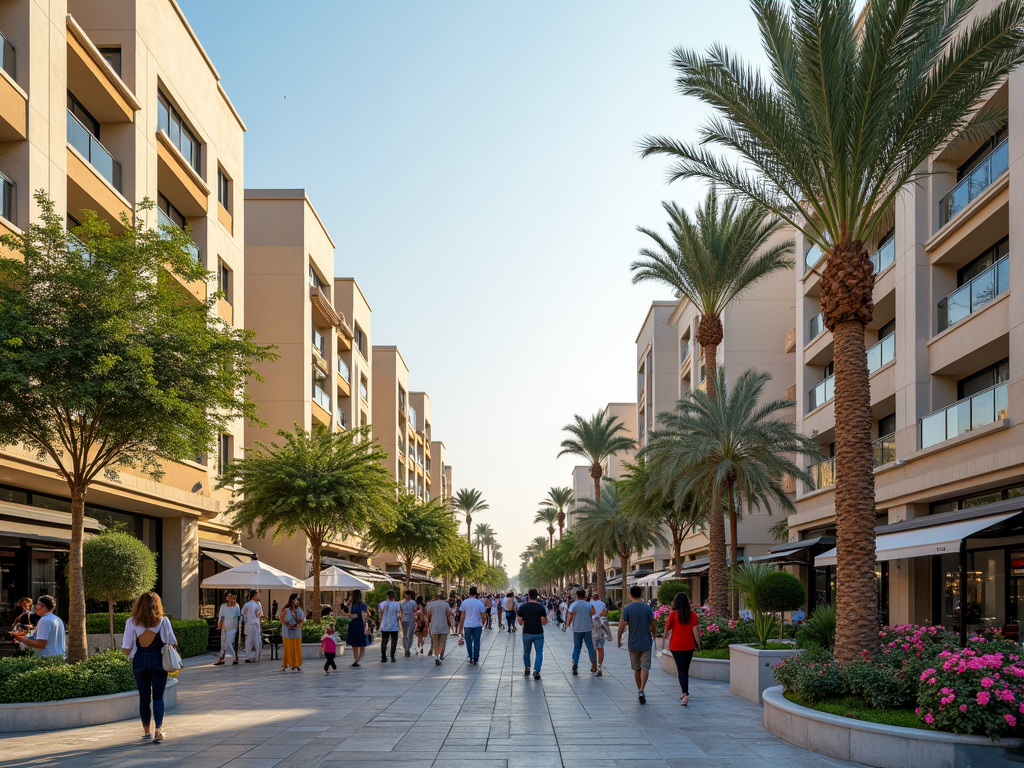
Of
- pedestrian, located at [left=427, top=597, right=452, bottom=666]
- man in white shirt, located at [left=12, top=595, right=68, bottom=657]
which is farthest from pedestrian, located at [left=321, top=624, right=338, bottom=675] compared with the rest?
man in white shirt, located at [left=12, top=595, right=68, bottom=657]

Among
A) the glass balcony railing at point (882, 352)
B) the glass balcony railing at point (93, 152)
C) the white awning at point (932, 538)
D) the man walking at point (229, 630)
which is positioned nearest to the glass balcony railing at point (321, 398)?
the man walking at point (229, 630)

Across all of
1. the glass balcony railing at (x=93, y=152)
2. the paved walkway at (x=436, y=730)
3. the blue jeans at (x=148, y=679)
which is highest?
the glass balcony railing at (x=93, y=152)

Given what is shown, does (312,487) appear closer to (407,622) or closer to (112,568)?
(407,622)

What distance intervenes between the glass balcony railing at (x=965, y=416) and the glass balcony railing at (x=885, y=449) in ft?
7.27

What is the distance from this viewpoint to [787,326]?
4941 cm

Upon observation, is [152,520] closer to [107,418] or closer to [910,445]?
[107,418]

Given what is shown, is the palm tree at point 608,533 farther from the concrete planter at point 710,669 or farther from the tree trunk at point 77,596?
the tree trunk at point 77,596

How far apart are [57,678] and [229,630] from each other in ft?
38.9

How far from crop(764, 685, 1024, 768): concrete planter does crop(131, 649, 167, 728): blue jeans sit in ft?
24.9

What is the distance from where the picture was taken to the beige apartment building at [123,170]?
747 inches

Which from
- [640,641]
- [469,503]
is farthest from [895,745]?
[469,503]

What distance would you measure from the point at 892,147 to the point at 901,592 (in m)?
14.8

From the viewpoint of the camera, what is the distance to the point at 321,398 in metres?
46.3

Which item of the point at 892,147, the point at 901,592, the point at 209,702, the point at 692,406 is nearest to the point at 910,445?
the point at 901,592
